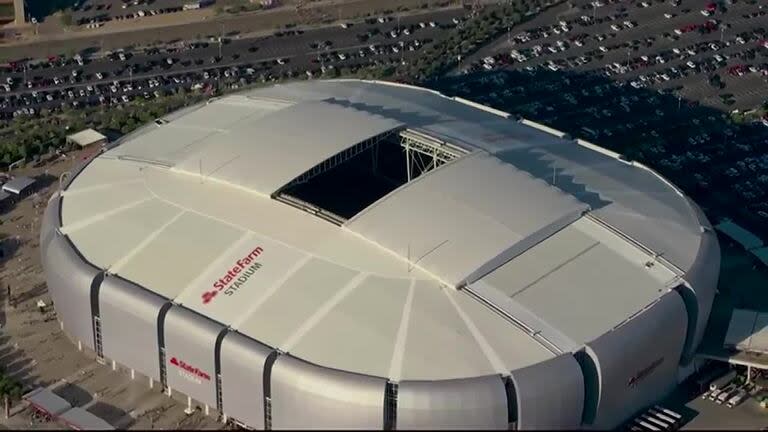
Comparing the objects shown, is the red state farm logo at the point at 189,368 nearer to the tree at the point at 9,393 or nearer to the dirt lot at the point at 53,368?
the dirt lot at the point at 53,368

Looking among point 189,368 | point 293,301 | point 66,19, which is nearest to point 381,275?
point 293,301

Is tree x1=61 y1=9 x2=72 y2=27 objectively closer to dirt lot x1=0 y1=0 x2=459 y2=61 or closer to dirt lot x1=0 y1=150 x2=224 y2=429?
dirt lot x1=0 y1=0 x2=459 y2=61

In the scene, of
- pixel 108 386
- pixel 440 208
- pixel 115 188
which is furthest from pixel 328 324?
pixel 115 188

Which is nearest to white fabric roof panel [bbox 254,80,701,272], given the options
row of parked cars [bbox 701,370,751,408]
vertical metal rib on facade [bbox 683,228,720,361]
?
vertical metal rib on facade [bbox 683,228,720,361]

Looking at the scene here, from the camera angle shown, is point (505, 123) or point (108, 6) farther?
point (108, 6)

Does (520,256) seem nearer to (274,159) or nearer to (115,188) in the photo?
(274,159)

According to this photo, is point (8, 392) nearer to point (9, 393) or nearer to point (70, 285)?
point (9, 393)

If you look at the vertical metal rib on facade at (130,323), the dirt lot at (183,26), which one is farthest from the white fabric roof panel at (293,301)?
the dirt lot at (183,26)
